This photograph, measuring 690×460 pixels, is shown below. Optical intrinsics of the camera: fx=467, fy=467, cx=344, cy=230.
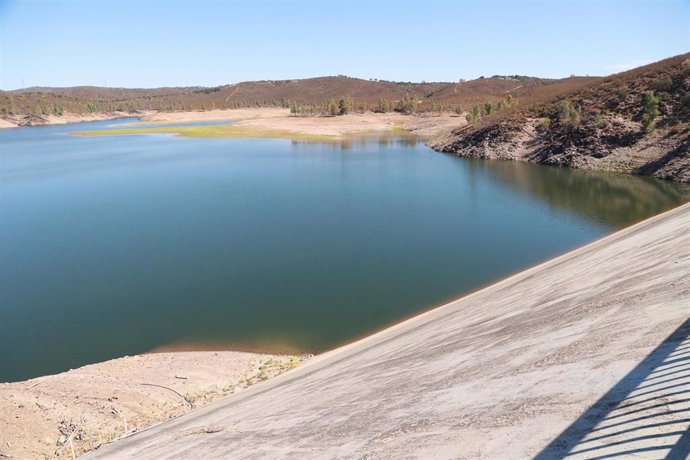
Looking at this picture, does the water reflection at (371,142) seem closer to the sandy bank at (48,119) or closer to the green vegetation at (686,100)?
the green vegetation at (686,100)

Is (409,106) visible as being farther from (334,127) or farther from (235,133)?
(235,133)

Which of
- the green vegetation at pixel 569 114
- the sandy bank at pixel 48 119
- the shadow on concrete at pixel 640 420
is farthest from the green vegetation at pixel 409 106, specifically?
the shadow on concrete at pixel 640 420

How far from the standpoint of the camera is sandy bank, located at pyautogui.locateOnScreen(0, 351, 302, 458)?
10.2m

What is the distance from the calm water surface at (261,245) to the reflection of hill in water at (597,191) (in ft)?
0.78

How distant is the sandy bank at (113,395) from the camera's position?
10172mm

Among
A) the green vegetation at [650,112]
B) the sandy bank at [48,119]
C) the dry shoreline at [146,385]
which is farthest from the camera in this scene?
the sandy bank at [48,119]

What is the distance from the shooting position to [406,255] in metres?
23.0

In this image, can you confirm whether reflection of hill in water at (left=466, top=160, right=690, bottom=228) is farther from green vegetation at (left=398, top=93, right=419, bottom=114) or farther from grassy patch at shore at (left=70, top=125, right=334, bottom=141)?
green vegetation at (left=398, top=93, right=419, bottom=114)

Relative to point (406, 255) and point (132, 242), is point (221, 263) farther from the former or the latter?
point (406, 255)

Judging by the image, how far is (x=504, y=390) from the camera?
21.3ft

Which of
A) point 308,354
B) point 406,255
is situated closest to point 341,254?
point 406,255

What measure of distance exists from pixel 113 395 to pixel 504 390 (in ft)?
32.7

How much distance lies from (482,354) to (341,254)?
582 inches

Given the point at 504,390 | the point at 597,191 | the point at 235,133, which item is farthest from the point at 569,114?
the point at 235,133
